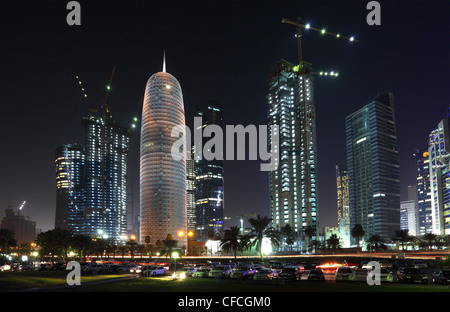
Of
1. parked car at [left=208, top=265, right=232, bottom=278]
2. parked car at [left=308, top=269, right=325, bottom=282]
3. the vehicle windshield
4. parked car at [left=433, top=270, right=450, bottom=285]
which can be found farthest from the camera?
parked car at [left=208, top=265, right=232, bottom=278]

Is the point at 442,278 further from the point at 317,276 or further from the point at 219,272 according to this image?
the point at 219,272

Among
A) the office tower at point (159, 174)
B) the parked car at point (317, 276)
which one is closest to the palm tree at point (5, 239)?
the parked car at point (317, 276)

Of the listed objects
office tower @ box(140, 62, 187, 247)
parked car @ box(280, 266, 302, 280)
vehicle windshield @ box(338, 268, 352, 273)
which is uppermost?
office tower @ box(140, 62, 187, 247)

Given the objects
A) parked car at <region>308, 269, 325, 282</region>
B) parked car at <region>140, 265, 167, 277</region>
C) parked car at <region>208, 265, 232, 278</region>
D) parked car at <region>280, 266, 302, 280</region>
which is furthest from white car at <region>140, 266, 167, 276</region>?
parked car at <region>308, 269, 325, 282</region>

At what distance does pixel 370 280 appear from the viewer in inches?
1446

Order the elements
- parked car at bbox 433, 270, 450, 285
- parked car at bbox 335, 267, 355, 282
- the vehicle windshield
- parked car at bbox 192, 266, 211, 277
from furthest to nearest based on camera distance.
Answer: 1. parked car at bbox 192, 266, 211, 277
2. the vehicle windshield
3. parked car at bbox 335, 267, 355, 282
4. parked car at bbox 433, 270, 450, 285

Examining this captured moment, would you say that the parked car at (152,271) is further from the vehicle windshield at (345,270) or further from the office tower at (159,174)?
the office tower at (159,174)

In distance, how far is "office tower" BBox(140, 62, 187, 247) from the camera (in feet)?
624

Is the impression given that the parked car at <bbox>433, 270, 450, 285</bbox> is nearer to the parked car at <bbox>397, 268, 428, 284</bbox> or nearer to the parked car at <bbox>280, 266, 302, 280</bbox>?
the parked car at <bbox>397, 268, 428, 284</bbox>

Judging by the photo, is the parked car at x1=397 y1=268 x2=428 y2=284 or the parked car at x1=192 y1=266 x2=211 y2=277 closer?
the parked car at x1=397 y1=268 x2=428 y2=284

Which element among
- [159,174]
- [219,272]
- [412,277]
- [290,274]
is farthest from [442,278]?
[159,174]
